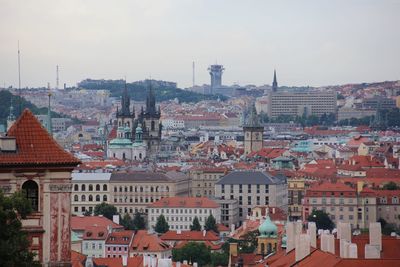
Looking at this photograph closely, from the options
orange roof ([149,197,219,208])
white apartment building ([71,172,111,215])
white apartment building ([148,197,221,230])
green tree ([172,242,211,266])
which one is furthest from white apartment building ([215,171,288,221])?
green tree ([172,242,211,266])

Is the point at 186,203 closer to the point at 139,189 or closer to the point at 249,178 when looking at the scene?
the point at 249,178

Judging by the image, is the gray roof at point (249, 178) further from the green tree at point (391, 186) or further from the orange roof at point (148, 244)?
the orange roof at point (148, 244)

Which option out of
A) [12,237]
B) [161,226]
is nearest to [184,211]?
[161,226]

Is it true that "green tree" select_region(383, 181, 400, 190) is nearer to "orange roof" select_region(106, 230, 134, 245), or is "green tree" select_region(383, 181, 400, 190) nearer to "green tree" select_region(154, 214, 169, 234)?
"green tree" select_region(154, 214, 169, 234)

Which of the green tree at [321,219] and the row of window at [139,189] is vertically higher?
the green tree at [321,219]

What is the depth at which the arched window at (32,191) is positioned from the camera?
20898mm

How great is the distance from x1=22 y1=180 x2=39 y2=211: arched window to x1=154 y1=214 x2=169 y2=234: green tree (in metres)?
66.4

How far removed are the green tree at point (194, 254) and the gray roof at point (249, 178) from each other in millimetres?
36669

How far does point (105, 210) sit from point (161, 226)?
6111 mm

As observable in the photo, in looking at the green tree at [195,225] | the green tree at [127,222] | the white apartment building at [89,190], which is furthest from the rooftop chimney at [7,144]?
the white apartment building at [89,190]

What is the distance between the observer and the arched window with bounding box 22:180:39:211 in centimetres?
2090

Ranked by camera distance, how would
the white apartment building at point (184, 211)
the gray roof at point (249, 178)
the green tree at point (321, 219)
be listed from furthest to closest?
the gray roof at point (249, 178) → the white apartment building at point (184, 211) → the green tree at point (321, 219)

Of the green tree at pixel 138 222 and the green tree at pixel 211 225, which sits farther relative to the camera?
the green tree at pixel 138 222

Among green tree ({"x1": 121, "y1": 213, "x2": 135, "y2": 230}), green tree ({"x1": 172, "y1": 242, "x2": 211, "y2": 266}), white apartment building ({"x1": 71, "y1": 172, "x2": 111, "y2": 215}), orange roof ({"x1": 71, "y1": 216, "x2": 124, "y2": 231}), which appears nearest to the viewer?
green tree ({"x1": 172, "y1": 242, "x2": 211, "y2": 266})
